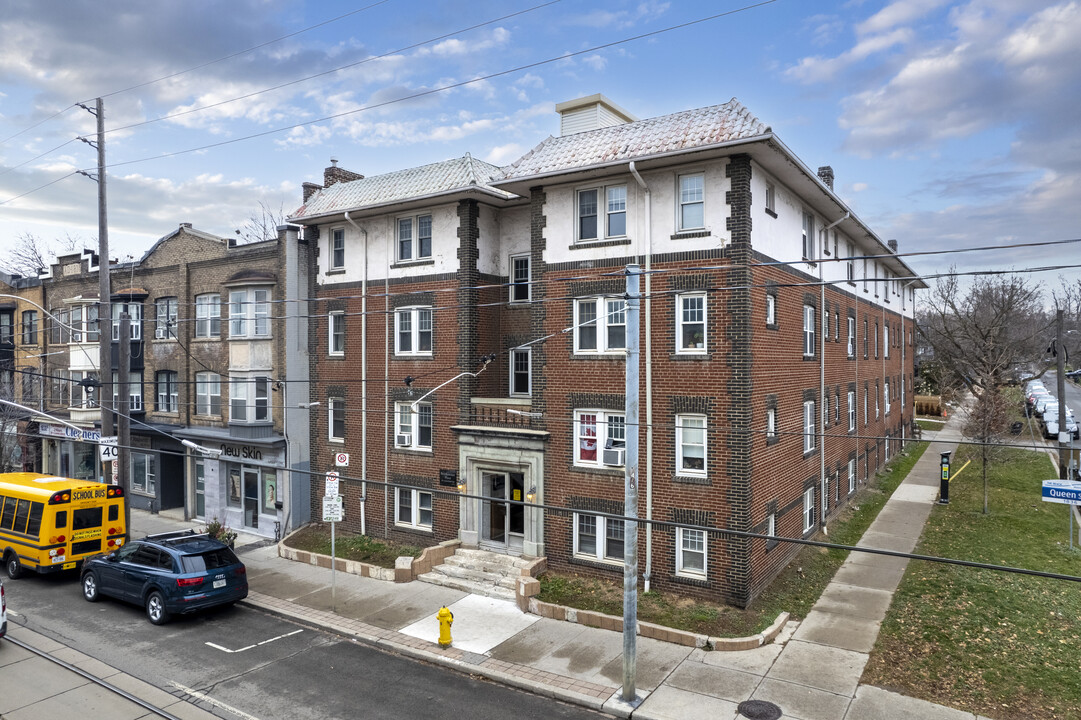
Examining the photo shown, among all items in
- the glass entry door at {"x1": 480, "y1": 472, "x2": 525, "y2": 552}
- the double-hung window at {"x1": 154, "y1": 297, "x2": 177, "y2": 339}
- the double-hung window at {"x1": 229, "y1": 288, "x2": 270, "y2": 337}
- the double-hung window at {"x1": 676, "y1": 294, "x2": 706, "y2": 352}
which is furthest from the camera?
the double-hung window at {"x1": 154, "y1": 297, "x2": 177, "y2": 339}

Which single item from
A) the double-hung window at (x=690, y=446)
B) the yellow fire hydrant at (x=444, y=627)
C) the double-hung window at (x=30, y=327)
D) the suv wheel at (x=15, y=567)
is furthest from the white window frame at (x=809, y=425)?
the double-hung window at (x=30, y=327)

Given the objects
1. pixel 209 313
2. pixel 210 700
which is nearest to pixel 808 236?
pixel 210 700

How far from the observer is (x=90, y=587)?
17906mm

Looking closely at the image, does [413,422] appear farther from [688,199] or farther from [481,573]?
[688,199]

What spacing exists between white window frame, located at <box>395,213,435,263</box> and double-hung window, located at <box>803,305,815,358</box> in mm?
11849

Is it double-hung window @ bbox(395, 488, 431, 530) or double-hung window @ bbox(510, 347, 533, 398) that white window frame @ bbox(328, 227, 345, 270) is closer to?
double-hung window @ bbox(510, 347, 533, 398)

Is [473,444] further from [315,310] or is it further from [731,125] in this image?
[731,125]

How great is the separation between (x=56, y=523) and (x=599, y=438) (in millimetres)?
15331

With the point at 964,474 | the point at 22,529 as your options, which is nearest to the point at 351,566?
the point at 22,529

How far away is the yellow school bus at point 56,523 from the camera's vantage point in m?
19.1

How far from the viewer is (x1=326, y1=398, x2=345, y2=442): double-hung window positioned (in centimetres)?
2363

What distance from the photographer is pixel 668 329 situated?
17.0 metres

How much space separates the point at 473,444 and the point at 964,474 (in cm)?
2514

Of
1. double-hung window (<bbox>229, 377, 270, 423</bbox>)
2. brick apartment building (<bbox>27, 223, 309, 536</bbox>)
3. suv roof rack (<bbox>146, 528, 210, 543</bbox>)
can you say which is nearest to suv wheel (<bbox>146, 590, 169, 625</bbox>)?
suv roof rack (<bbox>146, 528, 210, 543</bbox>)
